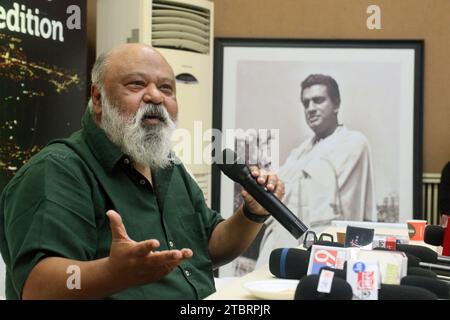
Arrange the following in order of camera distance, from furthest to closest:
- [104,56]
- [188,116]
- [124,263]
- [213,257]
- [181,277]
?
1. [188,116]
2. [213,257]
3. [104,56]
4. [181,277]
5. [124,263]

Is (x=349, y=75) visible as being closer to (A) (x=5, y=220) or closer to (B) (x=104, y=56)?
(B) (x=104, y=56)

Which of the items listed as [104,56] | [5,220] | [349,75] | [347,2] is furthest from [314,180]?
[5,220]

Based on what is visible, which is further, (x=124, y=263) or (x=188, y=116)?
(x=188, y=116)

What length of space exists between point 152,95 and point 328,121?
258 cm

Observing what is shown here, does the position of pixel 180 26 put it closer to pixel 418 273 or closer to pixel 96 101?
pixel 96 101

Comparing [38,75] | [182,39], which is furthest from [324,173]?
[38,75]

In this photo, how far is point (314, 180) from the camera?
4035 mm

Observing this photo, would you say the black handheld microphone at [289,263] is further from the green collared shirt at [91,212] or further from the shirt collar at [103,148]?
the shirt collar at [103,148]

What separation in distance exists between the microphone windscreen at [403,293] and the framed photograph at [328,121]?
2923 mm

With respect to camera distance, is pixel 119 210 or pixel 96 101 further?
pixel 96 101

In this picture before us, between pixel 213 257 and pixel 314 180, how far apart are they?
2.27m

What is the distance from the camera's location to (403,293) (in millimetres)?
1068

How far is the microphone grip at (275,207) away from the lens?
4.69ft

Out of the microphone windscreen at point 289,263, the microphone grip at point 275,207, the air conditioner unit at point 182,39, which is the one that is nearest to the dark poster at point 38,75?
the air conditioner unit at point 182,39
